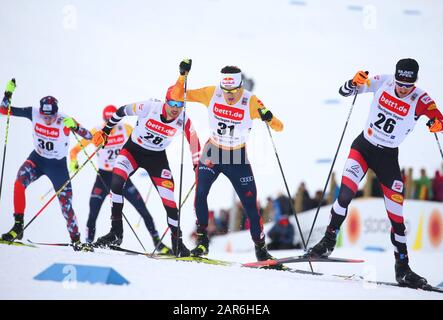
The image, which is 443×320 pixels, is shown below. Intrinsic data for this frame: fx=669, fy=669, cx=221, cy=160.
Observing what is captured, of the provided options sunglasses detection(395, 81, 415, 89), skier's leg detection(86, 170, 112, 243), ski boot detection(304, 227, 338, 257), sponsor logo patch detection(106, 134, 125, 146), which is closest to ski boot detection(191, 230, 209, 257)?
ski boot detection(304, 227, 338, 257)

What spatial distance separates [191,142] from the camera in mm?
6520

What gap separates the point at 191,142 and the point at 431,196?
3567 millimetres

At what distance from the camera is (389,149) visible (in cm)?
550

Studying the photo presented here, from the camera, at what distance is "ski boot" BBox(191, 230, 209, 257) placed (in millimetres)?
5980

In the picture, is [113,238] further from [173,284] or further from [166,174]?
[173,284]

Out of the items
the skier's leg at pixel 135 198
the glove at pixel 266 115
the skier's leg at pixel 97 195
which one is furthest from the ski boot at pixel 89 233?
the glove at pixel 266 115

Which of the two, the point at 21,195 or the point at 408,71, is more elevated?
the point at 408,71

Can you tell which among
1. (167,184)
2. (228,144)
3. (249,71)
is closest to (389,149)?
(228,144)

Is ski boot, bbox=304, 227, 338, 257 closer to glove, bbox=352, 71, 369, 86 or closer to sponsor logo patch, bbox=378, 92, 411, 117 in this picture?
sponsor logo patch, bbox=378, 92, 411, 117

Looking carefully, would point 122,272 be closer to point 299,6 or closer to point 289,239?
point 289,239

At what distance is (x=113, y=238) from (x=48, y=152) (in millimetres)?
1263

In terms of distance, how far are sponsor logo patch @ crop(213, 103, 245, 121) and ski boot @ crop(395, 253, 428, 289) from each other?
1784 millimetres
